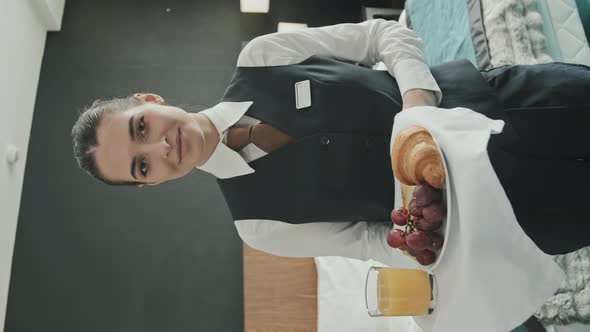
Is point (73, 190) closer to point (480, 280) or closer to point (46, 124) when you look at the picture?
point (46, 124)

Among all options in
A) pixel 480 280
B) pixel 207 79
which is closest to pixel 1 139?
pixel 207 79

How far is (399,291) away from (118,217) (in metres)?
1.80

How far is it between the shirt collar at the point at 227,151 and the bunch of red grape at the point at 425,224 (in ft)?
1.96

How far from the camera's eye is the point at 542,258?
493 mm

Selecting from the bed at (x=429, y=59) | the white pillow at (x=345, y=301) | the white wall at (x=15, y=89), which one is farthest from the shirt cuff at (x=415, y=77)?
the white wall at (x=15, y=89)

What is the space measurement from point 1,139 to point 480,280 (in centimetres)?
225

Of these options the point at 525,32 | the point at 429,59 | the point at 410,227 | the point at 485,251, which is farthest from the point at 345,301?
the point at 485,251

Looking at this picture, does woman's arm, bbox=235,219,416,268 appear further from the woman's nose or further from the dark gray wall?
the dark gray wall

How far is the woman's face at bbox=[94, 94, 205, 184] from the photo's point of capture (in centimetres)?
111

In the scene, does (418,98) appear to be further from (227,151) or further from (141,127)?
(141,127)

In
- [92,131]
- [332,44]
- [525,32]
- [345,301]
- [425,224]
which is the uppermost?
[525,32]

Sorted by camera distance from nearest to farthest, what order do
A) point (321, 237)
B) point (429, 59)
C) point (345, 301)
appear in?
point (321, 237)
point (345, 301)
point (429, 59)

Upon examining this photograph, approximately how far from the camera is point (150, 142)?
3.65ft

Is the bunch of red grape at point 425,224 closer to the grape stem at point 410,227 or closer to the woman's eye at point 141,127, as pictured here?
the grape stem at point 410,227
